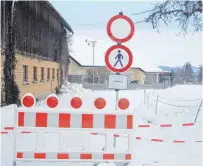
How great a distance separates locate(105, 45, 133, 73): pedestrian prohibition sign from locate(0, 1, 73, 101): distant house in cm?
1328

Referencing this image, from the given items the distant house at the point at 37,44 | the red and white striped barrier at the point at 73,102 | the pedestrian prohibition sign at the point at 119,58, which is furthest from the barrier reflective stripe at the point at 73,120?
the distant house at the point at 37,44

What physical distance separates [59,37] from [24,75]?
13682 mm

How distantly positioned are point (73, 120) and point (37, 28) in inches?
833

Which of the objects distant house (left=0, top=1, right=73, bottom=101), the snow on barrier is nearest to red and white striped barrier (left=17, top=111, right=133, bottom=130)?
the snow on barrier

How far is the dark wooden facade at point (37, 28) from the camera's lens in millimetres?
22031

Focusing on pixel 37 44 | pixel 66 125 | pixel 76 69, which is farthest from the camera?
pixel 76 69

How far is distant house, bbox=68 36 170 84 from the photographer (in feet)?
227

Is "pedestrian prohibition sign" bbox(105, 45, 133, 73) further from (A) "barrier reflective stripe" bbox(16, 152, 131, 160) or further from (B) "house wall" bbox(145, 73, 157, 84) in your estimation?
(B) "house wall" bbox(145, 73, 157, 84)

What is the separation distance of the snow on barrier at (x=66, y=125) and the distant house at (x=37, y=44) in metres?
13.9

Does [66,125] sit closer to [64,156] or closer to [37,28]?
[64,156]

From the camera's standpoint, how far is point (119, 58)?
779cm

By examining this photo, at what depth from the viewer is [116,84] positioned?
7809 mm

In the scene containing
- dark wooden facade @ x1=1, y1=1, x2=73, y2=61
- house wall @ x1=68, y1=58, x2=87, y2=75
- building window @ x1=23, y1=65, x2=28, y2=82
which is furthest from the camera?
house wall @ x1=68, y1=58, x2=87, y2=75

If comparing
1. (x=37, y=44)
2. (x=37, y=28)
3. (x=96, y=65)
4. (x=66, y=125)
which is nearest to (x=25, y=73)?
(x=37, y=44)
